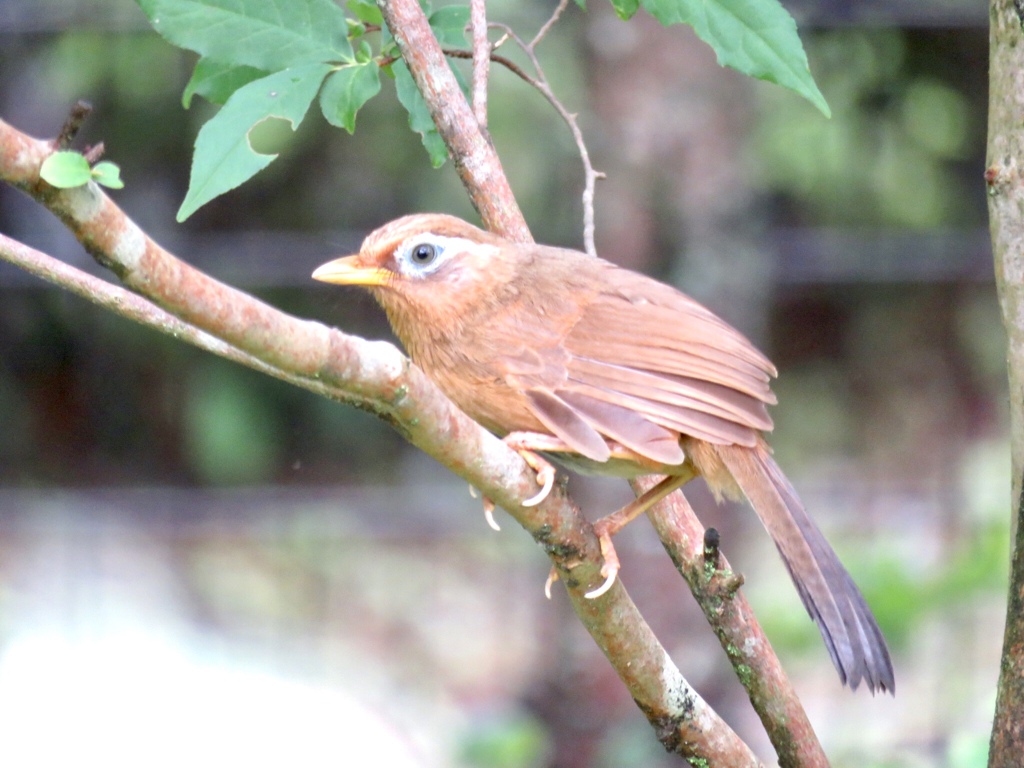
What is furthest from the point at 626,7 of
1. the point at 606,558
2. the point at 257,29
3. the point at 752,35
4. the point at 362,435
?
the point at 362,435

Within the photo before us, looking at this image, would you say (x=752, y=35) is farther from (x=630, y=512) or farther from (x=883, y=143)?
Answer: (x=883, y=143)

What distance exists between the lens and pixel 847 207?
8.62m

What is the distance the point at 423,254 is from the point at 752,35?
3.70 ft

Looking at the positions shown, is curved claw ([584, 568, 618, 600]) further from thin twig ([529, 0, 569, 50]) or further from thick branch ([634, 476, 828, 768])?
thin twig ([529, 0, 569, 50])

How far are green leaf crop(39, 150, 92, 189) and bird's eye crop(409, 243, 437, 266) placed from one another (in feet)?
5.96

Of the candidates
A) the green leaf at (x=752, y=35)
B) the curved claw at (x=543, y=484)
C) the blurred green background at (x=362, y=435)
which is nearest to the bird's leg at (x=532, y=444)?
the curved claw at (x=543, y=484)

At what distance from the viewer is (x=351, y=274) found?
321cm

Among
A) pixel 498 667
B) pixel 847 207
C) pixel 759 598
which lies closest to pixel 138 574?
pixel 498 667

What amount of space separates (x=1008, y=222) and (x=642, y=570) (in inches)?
137

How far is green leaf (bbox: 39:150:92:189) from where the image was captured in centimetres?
149

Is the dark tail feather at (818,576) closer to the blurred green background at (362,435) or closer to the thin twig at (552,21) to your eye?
the thin twig at (552,21)

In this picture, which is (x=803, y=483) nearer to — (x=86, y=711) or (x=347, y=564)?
(x=347, y=564)

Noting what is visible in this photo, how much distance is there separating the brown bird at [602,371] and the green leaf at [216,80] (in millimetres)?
542

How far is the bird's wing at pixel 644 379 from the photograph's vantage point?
2902mm
